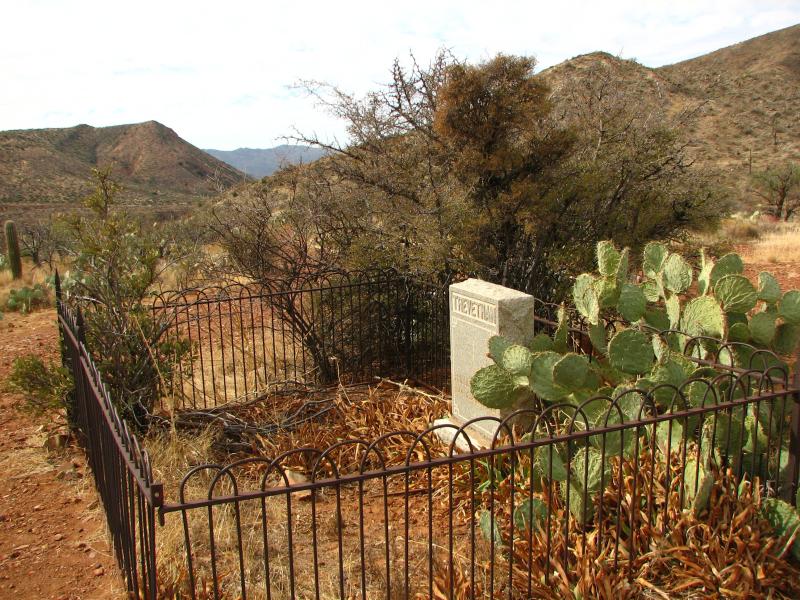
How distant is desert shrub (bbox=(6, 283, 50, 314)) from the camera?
11266 mm

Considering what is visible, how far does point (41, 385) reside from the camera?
4.99m

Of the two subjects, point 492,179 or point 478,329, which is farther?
point 492,179

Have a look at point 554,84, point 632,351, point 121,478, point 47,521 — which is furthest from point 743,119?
point 121,478

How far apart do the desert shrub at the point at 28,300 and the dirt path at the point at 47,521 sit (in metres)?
6.08

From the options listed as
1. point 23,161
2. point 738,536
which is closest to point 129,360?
point 738,536

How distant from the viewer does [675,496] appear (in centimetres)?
344

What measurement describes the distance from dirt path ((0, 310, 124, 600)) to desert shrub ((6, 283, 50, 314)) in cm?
608

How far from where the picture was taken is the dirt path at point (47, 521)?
3340 millimetres

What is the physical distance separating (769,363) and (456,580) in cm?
217

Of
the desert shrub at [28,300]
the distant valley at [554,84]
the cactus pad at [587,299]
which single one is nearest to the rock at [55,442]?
the cactus pad at [587,299]

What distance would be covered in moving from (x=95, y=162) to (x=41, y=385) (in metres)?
49.9

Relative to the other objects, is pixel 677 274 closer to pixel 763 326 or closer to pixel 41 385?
pixel 763 326

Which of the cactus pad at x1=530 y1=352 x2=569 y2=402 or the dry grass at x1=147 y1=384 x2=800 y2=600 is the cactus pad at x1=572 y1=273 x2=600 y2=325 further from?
the dry grass at x1=147 y1=384 x2=800 y2=600

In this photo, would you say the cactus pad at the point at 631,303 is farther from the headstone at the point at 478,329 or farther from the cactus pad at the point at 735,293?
the headstone at the point at 478,329
